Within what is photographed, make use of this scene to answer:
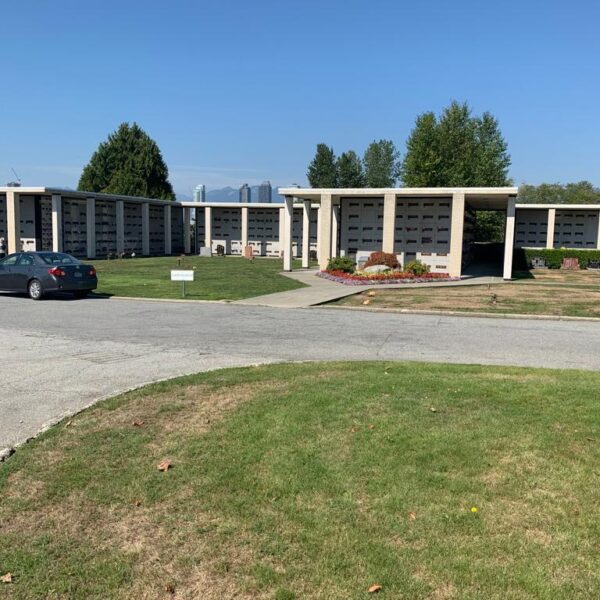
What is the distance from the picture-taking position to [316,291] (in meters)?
21.2

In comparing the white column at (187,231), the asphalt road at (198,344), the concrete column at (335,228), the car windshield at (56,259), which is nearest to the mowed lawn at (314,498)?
the asphalt road at (198,344)

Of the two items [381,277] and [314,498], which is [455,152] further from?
[314,498]

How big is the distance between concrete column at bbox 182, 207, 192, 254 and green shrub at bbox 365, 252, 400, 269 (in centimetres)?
2655

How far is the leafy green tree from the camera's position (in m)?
86.4

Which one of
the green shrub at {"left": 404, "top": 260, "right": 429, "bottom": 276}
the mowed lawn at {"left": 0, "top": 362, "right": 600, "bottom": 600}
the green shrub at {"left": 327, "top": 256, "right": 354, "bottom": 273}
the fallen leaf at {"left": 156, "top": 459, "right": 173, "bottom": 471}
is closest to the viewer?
the mowed lawn at {"left": 0, "top": 362, "right": 600, "bottom": 600}

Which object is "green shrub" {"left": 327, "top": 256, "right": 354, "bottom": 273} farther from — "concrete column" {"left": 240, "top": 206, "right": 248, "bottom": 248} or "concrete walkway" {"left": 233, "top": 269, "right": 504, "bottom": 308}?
"concrete column" {"left": 240, "top": 206, "right": 248, "bottom": 248}

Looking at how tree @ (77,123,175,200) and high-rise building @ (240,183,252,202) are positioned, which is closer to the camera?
tree @ (77,123,175,200)

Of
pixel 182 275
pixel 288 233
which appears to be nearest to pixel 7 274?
pixel 182 275

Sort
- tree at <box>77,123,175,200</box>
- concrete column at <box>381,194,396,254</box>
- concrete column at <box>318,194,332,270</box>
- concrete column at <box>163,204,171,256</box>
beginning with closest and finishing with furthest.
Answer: concrete column at <box>381,194,396,254</box>, concrete column at <box>318,194,332,270</box>, concrete column at <box>163,204,171,256</box>, tree at <box>77,123,175,200</box>

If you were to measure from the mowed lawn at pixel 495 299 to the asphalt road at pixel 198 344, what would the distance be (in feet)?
5.31

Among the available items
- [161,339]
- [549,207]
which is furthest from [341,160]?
[161,339]

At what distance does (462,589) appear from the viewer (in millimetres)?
3160

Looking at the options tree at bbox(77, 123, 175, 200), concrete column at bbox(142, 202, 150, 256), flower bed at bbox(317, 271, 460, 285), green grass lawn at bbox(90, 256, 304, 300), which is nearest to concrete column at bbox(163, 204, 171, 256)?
concrete column at bbox(142, 202, 150, 256)

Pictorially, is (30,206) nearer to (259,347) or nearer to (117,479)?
(259,347)
